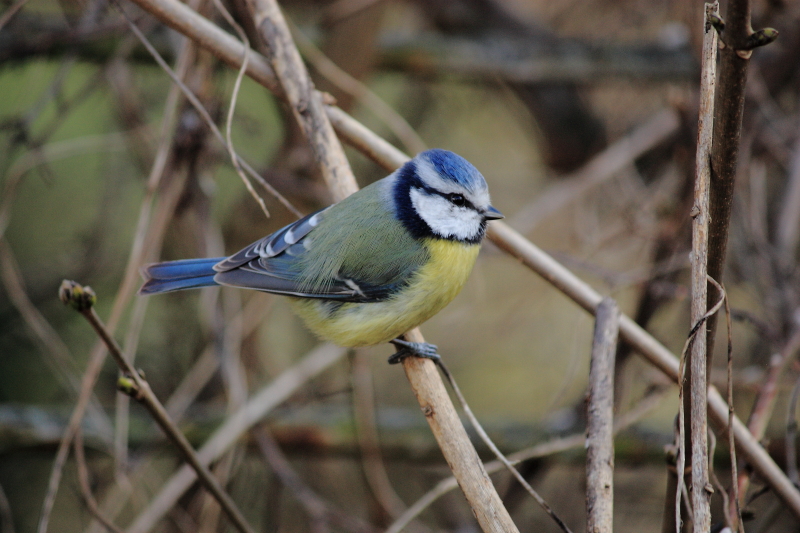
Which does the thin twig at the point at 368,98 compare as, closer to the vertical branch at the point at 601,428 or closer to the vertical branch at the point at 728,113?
the vertical branch at the point at 601,428

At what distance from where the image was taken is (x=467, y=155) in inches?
179

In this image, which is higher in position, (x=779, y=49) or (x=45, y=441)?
(x=779, y=49)

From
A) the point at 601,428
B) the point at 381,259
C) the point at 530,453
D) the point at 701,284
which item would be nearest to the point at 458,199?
the point at 381,259

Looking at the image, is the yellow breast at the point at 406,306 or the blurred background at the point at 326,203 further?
the blurred background at the point at 326,203

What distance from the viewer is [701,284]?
1.13 m

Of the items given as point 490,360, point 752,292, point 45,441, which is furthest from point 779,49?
point 45,441

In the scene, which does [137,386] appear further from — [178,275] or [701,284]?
[701,284]

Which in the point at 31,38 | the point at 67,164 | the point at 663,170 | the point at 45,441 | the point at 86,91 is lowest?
the point at 45,441

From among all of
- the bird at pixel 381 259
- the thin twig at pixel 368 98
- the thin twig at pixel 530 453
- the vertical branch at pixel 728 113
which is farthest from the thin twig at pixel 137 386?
the thin twig at pixel 368 98

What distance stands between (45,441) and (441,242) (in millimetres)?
1727

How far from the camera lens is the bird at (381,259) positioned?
2047 millimetres

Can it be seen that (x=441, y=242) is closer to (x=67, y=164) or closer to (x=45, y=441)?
(x=45, y=441)

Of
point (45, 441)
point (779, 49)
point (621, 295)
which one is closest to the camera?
point (45, 441)

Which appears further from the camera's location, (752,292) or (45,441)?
(752,292)
